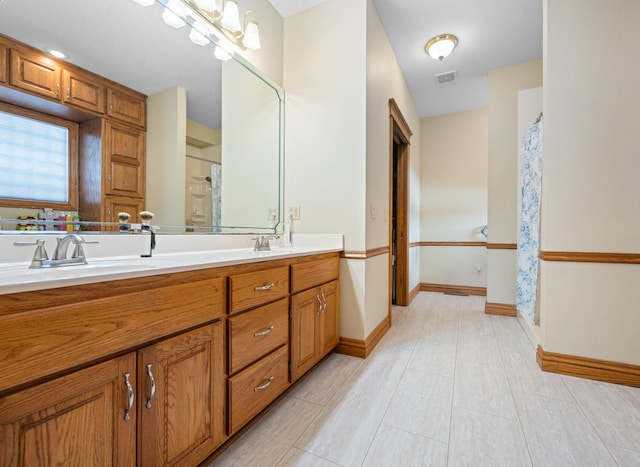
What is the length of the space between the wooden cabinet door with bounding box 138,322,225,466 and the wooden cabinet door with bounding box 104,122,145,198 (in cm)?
74

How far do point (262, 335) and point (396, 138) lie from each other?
279cm

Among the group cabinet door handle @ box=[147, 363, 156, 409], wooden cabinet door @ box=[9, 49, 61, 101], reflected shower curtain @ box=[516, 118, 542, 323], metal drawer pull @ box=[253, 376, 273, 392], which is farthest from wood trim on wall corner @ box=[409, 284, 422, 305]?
wooden cabinet door @ box=[9, 49, 61, 101]

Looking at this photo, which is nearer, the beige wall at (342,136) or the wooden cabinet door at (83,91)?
the wooden cabinet door at (83,91)

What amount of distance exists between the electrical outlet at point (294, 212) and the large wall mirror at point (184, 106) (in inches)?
4.2

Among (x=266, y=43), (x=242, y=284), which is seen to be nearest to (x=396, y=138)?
(x=266, y=43)

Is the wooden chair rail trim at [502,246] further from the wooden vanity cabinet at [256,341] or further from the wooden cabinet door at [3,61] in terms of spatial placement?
the wooden cabinet door at [3,61]

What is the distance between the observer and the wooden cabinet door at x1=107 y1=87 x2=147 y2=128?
1.22 metres

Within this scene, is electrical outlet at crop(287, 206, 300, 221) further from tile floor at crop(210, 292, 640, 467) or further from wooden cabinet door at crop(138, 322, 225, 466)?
wooden cabinet door at crop(138, 322, 225, 466)

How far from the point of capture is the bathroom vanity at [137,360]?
601mm

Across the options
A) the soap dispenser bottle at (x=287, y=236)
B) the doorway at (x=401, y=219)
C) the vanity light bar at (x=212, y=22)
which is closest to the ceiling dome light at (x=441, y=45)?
the doorway at (x=401, y=219)

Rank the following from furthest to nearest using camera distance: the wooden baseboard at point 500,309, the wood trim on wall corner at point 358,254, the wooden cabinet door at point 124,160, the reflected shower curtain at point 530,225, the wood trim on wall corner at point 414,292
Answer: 1. the wood trim on wall corner at point 414,292
2. the wooden baseboard at point 500,309
3. the reflected shower curtain at point 530,225
4. the wood trim on wall corner at point 358,254
5. the wooden cabinet door at point 124,160

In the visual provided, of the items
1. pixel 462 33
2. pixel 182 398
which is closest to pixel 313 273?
pixel 182 398

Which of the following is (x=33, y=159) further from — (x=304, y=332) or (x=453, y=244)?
(x=453, y=244)

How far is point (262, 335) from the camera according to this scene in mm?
1275
